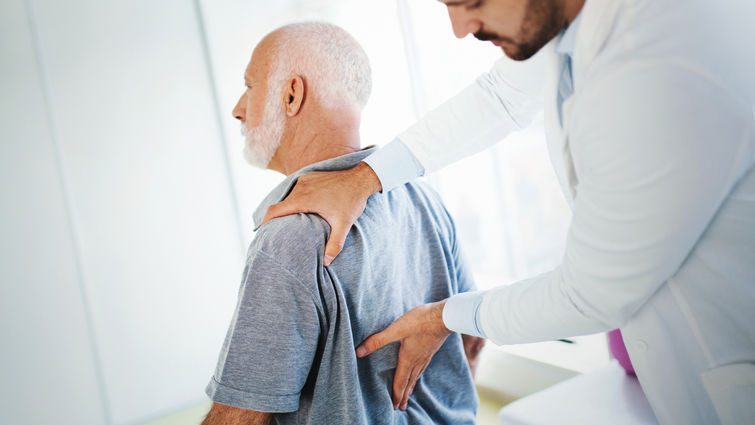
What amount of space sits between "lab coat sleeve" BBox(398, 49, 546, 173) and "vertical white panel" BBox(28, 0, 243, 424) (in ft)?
6.19

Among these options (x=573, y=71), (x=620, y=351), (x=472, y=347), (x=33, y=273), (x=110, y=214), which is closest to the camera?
(x=573, y=71)

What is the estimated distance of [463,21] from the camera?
0.70 m

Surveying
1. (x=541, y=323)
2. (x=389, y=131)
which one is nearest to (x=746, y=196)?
(x=541, y=323)

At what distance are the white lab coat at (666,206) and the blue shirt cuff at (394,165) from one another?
39 centimetres

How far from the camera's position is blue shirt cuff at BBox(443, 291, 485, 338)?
2.60 ft

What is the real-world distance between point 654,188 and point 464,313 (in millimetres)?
378

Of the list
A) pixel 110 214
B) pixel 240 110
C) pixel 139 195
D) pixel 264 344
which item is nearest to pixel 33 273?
pixel 110 214

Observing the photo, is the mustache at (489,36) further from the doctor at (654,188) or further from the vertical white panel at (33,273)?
the vertical white panel at (33,273)

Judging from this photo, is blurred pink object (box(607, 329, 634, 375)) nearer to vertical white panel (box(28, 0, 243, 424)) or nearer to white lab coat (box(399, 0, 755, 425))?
white lab coat (box(399, 0, 755, 425))

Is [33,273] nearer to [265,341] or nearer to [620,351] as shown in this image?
[265,341]

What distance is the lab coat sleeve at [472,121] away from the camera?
105 centimetres

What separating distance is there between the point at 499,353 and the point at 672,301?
165 centimetres

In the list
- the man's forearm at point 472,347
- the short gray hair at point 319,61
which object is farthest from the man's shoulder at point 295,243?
the man's forearm at point 472,347

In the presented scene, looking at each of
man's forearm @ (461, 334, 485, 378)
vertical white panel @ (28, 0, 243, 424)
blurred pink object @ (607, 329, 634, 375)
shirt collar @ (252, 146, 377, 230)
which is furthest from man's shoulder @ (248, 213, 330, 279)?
vertical white panel @ (28, 0, 243, 424)
